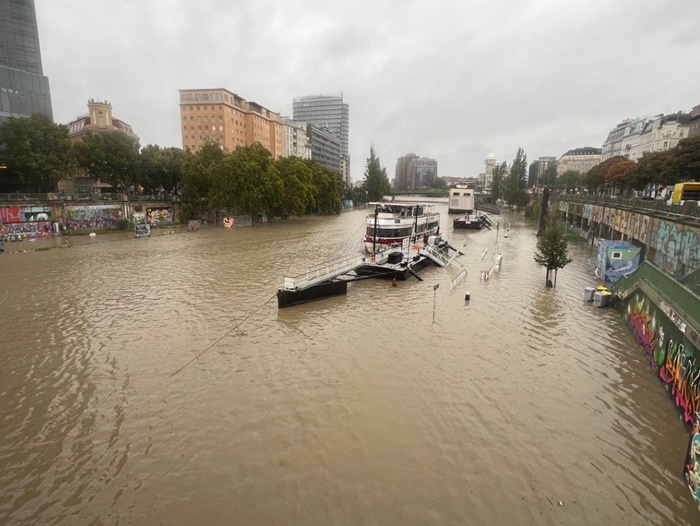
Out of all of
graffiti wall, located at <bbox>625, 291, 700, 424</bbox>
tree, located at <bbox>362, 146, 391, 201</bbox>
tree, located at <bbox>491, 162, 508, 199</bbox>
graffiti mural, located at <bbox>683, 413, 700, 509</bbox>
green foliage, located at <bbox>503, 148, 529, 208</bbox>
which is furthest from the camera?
tree, located at <bbox>491, 162, 508, 199</bbox>

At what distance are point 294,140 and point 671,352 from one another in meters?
153

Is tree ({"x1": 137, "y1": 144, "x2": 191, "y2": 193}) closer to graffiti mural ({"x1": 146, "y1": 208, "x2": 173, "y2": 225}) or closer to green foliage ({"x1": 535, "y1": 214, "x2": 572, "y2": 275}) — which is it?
graffiti mural ({"x1": 146, "y1": 208, "x2": 173, "y2": 225})

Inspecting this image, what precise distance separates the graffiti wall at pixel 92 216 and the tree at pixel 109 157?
672 centimetres

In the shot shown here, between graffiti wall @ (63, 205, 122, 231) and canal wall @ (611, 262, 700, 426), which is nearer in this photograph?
canal wall @ (611, 262, 700, 426)

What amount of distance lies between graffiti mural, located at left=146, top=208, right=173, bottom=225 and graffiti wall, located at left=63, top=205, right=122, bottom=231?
17.4ft

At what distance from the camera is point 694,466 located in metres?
8.35

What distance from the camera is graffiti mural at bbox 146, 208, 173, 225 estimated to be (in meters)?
62.9

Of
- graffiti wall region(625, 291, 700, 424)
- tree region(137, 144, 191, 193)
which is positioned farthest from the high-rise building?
graffiti wall region(625, 291, 700, 424)

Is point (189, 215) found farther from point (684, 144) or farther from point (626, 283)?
point (684, 144)

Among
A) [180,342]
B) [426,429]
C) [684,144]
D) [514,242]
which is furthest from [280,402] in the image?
[684,144]

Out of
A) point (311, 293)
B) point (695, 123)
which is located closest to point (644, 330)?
point (311, 293)

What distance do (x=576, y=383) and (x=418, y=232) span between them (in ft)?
94.4

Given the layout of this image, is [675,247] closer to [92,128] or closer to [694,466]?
[694,466]

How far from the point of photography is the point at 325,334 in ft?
59.8
